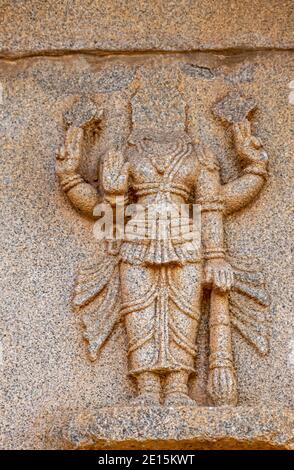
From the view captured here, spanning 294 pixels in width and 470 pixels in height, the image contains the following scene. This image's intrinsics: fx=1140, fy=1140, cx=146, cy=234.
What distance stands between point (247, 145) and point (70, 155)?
0.87 metres

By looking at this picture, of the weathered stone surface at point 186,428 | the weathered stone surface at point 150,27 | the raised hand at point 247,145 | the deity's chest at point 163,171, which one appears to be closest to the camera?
the weathered stone surface at point 186,428

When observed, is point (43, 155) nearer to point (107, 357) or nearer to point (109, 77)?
point (109, 77)

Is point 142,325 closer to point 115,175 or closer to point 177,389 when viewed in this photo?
point 177,389

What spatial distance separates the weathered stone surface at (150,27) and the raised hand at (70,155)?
Result: 57 cm

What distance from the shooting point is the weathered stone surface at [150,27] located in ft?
19.4

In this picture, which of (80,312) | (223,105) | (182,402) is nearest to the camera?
(182,402)

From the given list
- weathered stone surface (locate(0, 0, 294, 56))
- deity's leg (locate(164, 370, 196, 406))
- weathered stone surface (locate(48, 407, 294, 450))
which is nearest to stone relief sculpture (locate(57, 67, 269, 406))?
deity's leg (locate(164, 370, 196, 406))

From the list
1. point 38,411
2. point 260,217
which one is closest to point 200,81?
point 260,217

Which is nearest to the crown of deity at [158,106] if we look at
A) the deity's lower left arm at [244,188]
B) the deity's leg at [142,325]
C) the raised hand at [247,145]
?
the raised hand at [247,145]

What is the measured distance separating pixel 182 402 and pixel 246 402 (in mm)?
326

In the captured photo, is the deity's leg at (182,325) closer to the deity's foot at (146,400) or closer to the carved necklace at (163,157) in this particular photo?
the deity's foot at (146,400)

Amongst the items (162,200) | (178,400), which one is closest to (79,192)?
(162,200)

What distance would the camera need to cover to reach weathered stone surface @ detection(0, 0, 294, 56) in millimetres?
5906

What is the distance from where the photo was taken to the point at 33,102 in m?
5.87
